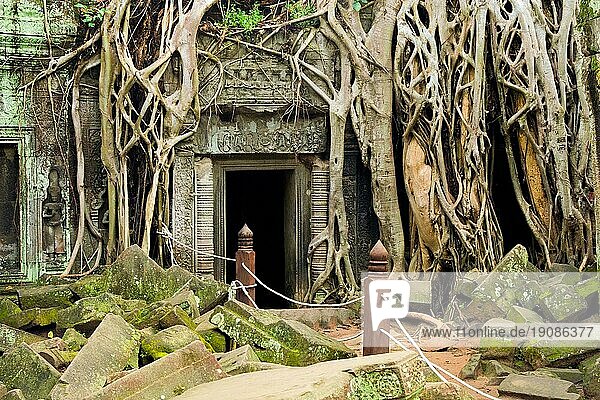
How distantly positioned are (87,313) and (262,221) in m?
5.42

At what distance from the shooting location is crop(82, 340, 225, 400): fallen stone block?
3305 mm

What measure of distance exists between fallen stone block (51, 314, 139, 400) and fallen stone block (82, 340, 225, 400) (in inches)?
12.5

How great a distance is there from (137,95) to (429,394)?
16.2 ft

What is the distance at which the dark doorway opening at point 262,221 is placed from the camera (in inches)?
371

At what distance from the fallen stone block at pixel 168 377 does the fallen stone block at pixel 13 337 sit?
1.91m

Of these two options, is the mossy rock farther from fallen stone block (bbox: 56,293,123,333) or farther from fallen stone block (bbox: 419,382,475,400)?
fallen stone block (bbox: 419,382,475,400)

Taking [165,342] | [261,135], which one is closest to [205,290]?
[165,342]

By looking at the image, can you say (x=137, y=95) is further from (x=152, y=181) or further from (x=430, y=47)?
(x=430, y=47)

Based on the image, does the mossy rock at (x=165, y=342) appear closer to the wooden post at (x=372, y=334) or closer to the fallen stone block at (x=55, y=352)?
the fallen stone block at (x=55, y=352)

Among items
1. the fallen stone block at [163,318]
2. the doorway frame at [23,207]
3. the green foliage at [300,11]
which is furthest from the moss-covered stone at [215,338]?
the green foliage at [300,11]

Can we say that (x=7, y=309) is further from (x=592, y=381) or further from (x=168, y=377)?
(x=592, y=381)

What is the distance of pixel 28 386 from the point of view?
13.0 ft

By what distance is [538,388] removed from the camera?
4.61m

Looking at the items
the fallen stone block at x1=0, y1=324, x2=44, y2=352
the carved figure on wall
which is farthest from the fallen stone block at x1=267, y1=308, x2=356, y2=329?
the fallen stone block at x1=0, y1=324, x2=44, y2=352
